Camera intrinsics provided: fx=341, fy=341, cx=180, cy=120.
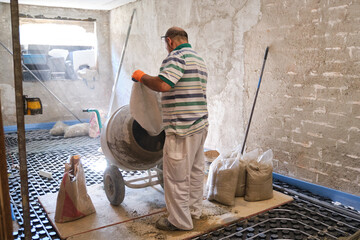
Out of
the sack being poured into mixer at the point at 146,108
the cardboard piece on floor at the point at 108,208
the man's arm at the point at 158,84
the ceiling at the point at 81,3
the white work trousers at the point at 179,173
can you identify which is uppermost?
the ceiling at the point at 81,3

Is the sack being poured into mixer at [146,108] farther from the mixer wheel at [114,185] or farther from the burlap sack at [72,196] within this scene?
the burlap sack at [72,196]

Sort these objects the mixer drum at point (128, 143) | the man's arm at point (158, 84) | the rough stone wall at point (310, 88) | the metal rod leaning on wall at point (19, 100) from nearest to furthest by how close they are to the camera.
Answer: the metal rod leaning on wall at point (19, 100) < the man's arm at point (158, 84) < the mixer drum at point (128, 143) < the rough stone wall at point (310, 88)

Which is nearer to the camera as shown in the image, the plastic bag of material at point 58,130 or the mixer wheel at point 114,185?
the mixer wheel at point 114,185

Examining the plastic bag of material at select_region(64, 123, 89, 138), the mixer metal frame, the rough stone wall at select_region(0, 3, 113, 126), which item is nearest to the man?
the mixer metal frame

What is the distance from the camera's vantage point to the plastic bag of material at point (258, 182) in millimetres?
2996

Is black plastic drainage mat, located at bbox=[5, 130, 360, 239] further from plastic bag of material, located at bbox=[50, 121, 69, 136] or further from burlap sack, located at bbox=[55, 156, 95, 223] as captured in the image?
plastic bag of material, located at bbox=[50, 121, 69, 136]

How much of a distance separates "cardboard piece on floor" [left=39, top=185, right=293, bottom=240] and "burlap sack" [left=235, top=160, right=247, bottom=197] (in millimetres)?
63

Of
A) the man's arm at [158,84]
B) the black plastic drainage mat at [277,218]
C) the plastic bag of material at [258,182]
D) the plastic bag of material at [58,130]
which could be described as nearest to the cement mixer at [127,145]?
the man's arm at [158,84]

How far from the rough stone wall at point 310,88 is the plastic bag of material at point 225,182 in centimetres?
76

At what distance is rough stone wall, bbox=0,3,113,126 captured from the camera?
602 centimetres

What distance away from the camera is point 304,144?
3252 millimetres

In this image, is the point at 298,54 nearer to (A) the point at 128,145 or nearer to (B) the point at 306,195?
(B) the point at 306,195

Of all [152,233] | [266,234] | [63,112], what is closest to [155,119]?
[152,233]

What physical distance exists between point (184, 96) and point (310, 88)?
1.42m
